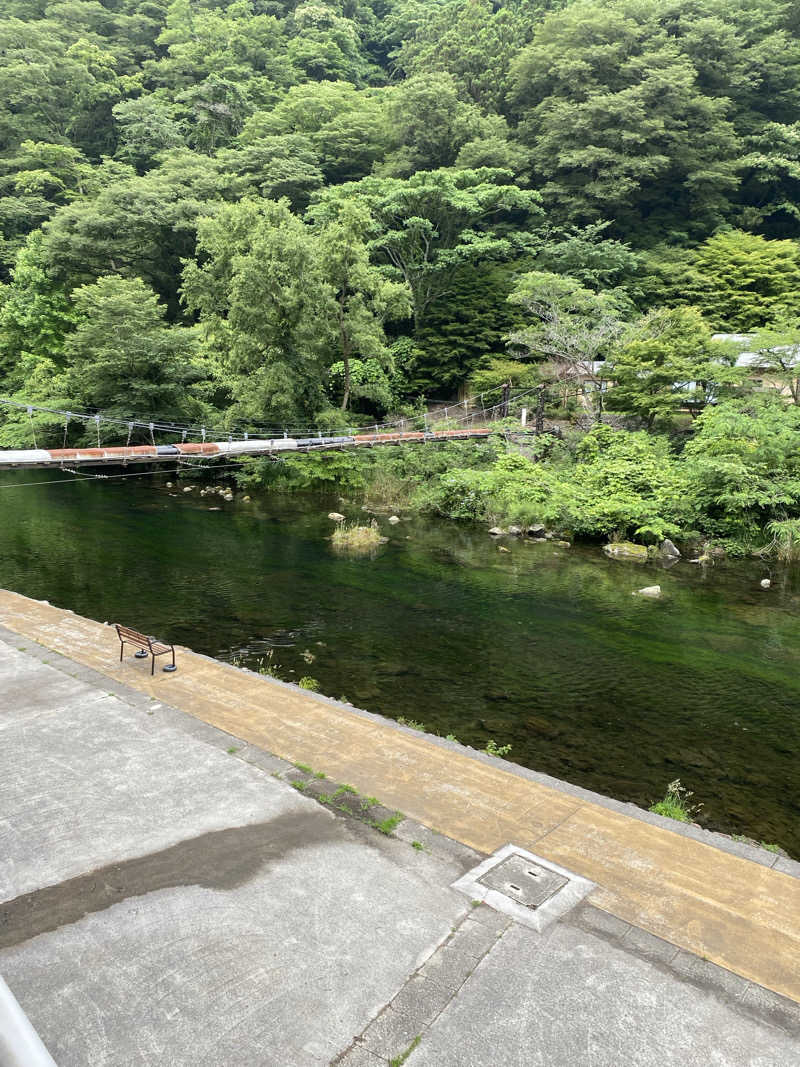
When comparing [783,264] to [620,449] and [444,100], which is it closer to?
[620,449]

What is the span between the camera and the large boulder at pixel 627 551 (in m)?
14.5

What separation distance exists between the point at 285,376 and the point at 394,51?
39.4 metres

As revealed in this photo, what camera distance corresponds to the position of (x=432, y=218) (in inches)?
1032

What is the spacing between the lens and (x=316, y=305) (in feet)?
65.1

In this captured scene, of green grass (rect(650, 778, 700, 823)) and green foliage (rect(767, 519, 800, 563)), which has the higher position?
green foliage (rect(767, 519, 800, 563))

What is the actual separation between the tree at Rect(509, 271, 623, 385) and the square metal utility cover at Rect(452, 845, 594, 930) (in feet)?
58.5

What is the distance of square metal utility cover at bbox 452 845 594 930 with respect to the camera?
3.56 meters

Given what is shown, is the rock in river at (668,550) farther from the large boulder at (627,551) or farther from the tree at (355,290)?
the tree at (355,290)

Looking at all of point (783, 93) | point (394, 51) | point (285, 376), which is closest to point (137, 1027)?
point (285, 376)

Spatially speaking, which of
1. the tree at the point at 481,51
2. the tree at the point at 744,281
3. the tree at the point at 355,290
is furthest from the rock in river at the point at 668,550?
the tree at the point at 481,51

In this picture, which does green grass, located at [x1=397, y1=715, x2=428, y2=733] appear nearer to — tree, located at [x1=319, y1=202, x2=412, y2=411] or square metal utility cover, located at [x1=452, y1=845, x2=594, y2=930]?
square metal utility cover, located at [x1=452, y1=845, x2=594, y2=930]

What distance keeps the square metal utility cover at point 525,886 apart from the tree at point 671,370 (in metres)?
16.1

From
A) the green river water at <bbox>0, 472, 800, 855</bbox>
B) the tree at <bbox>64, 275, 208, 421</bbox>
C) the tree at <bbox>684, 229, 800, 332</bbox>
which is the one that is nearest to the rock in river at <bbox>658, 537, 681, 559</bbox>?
the green river water at <bbox>0, 472, 800, 855</bbox>

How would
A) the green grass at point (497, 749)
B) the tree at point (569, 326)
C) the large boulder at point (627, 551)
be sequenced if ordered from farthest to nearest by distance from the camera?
1. the tree at point (569, 326)
2. the large boulder at point (627, 551)
3. the green grass at point (497, 749)
